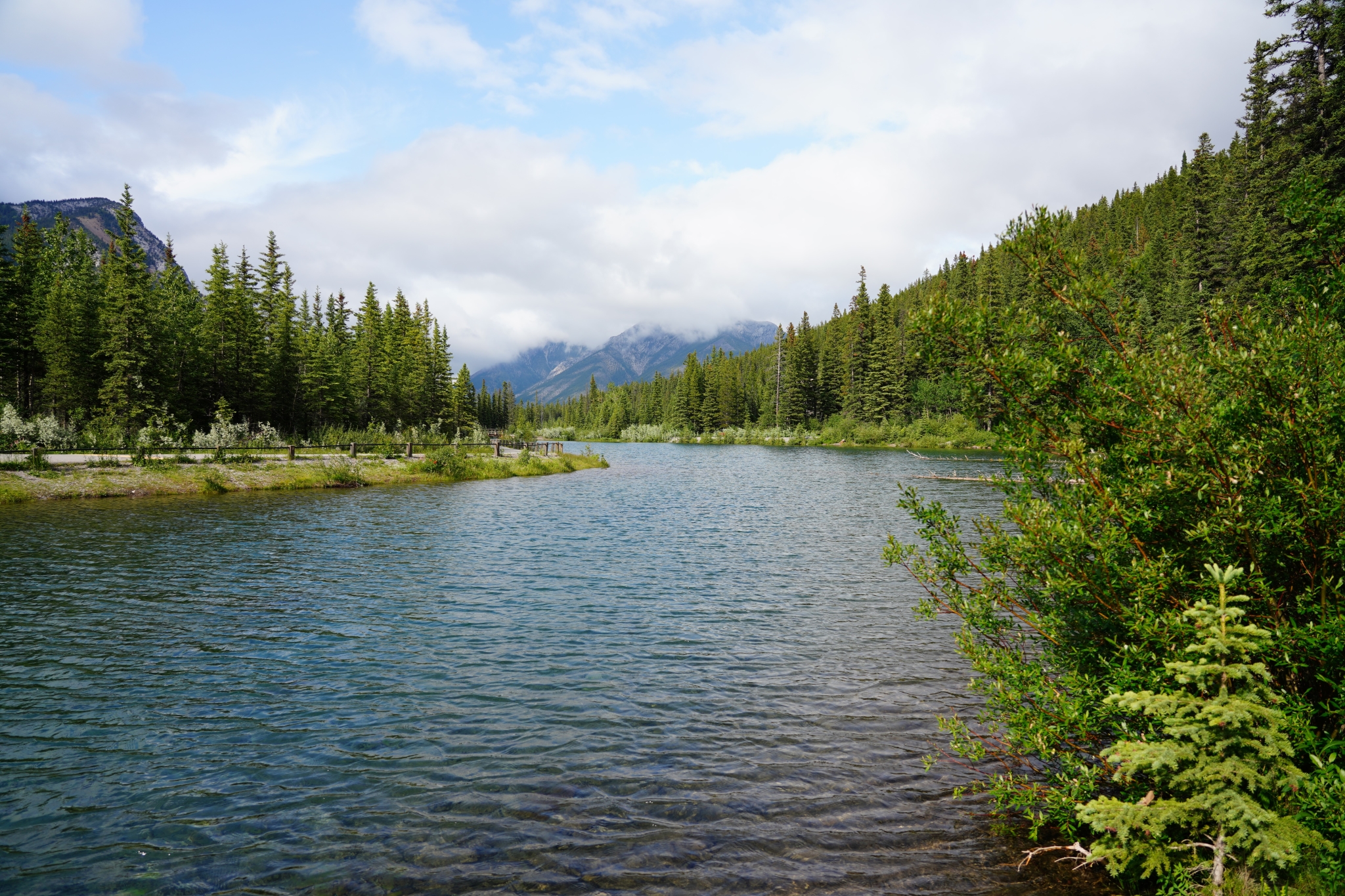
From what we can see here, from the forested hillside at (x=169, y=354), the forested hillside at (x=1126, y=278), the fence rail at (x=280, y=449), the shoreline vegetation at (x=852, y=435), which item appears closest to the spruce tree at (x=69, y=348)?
the forested hillside at (x=169, y=354)

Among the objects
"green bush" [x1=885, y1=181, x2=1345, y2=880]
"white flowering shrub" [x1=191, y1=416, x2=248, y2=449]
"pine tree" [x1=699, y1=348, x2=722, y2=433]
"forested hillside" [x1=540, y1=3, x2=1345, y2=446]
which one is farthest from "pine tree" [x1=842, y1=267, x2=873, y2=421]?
"green bush" [x1=885, y1=181, x2=1345, y2=880]

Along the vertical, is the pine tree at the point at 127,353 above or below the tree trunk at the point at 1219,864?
above

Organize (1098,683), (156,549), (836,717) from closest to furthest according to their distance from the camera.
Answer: (1098,683) < (836,717) < (156,549)

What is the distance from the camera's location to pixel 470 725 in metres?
9.27

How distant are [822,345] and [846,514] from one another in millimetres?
110893

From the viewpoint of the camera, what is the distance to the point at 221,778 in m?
7.75

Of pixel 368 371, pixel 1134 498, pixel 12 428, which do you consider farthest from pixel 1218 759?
pixel 368 371

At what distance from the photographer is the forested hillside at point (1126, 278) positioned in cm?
1582

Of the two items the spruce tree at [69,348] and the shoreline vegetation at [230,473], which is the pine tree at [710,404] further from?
the spruce tree at [69,348]

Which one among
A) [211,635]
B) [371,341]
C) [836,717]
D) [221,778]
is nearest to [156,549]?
[211,635]

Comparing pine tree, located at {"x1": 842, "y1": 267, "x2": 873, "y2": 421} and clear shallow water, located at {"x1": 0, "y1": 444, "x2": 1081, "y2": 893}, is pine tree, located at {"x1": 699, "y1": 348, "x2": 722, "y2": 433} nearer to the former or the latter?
pine tree, located at {"x1": 842, "y1": 267, "x2": 873, "y2": 421}

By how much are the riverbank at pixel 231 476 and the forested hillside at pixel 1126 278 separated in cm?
3655

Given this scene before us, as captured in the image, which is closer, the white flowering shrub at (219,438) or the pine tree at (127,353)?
the white flowering shrub at (219,438)

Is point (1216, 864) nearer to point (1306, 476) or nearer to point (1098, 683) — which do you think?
point (1098, 683)
